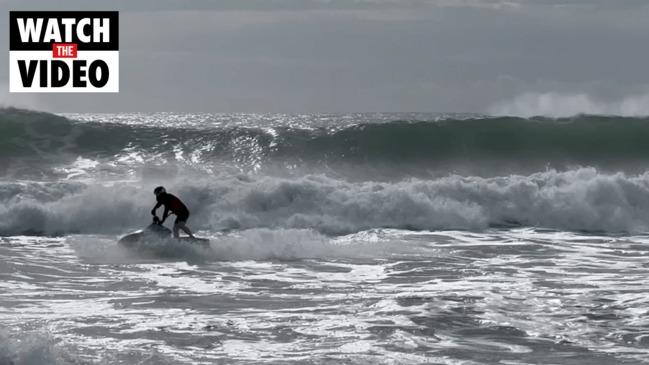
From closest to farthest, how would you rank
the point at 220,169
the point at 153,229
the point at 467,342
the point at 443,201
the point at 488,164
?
the point at 467,342, the point at 153,229, the point at 443,201, the point at 220,169, the point at 488,164

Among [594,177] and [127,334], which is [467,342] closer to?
[127,334]

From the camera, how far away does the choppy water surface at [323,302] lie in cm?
1024

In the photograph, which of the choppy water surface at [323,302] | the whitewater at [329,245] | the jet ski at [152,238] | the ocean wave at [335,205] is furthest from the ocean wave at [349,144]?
the jet ski at [152,238]

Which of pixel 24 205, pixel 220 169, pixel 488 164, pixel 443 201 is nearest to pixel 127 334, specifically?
pixel 24 205

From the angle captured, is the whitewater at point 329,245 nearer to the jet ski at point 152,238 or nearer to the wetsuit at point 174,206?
the jet ski at point 152,238

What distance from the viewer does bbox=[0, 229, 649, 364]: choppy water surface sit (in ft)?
33.6

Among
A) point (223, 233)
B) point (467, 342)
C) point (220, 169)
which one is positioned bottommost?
point (467, 342)

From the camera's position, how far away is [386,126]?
32.2 meters

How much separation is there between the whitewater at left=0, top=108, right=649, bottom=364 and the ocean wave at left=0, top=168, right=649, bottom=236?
5 centimetres

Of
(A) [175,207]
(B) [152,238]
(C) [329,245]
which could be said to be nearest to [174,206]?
(A) [175,207]

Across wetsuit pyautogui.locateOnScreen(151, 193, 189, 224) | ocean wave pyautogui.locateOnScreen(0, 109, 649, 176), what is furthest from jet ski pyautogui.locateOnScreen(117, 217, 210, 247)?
ocean wave pyautogui.locateOnScreen(0, 109, 649, 176)

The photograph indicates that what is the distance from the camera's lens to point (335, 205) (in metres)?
22.4

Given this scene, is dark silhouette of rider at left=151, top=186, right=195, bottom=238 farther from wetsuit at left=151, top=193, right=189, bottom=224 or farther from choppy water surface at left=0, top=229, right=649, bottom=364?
choppy water surface at left=0, top=229, right=649, bottom=364

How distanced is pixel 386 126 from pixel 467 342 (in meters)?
21.8
